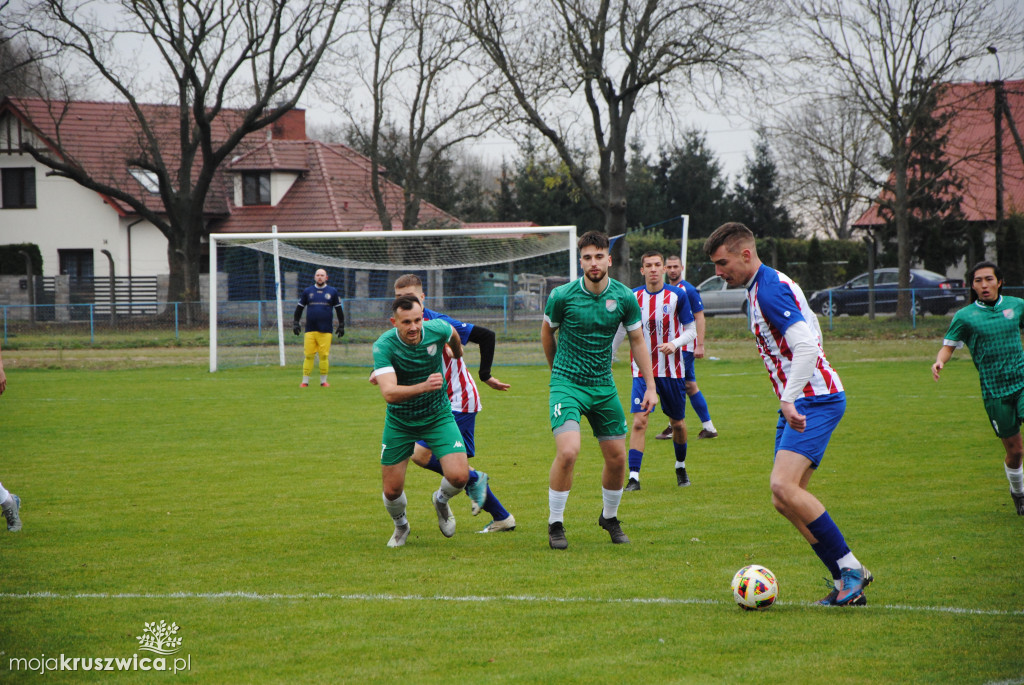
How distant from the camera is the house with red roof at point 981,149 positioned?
1125 inches

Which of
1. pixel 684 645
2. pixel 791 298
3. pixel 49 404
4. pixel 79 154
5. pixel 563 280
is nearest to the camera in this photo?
pixel 684 645

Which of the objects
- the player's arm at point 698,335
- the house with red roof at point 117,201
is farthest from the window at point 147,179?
the player's arm at point 698,335

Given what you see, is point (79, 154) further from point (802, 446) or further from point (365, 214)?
point (802, 446)

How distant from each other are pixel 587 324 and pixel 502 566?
1765 mm

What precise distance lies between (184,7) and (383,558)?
30763mm

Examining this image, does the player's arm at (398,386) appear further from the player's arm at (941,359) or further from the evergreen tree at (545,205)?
the evergreen tree at (545,205)

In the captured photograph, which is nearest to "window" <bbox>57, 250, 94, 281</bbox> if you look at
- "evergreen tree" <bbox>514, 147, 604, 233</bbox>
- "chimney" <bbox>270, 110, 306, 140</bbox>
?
"chimney" <bbox>270, 110, 306, 140</bbox>

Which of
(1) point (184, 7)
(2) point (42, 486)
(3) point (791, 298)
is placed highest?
(1) point (184, 7)

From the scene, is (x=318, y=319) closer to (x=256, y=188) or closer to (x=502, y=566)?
(x=502, y=566)

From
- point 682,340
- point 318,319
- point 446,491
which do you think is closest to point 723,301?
point 318,319

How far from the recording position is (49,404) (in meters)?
15.8

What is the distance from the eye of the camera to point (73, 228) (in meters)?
40.7

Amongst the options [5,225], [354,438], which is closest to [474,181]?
[5,225]

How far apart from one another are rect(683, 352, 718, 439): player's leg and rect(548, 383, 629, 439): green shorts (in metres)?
3.16
